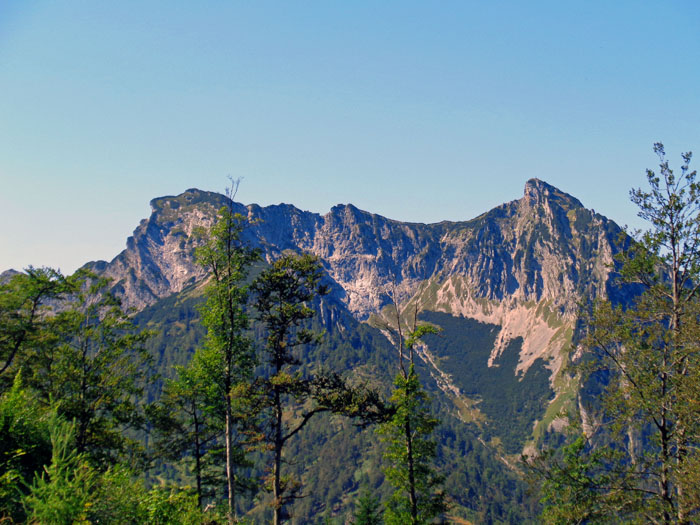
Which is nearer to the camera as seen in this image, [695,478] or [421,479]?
[695,478]

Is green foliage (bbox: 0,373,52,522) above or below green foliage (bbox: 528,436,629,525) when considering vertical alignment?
above

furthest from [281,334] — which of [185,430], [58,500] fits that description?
[58,500]

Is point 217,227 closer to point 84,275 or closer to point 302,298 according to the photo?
Answer: point 302,298

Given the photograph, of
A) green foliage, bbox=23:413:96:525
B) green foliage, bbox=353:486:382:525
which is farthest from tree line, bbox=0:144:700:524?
green foliage, bbox=353:486:382:525

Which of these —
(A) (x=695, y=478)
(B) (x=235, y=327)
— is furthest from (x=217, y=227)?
(A) (x=695, y=478)

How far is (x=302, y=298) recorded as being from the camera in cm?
2611

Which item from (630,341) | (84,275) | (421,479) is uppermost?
(84,275)

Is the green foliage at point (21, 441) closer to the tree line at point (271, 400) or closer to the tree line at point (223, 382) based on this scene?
the tree line at point (271, 400)

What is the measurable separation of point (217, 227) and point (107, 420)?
15559 millimetres

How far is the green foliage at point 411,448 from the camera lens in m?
26.9

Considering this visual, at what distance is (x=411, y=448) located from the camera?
27250 mm

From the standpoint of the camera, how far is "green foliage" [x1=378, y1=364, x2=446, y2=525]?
1058 inches

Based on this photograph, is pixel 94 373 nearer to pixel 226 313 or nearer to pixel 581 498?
pixel 226 313

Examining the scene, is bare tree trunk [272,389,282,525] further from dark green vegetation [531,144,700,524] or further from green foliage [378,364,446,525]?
dark green vegetation [531,144,700,524]
